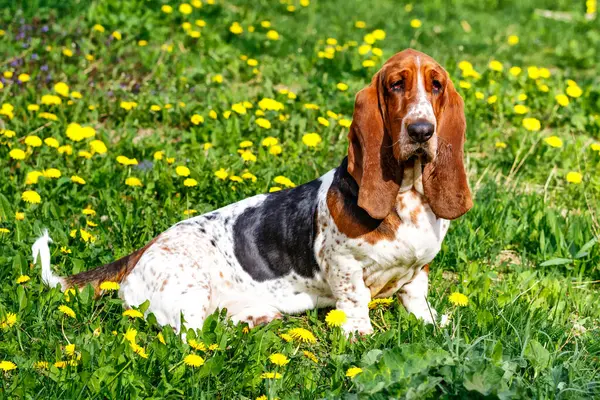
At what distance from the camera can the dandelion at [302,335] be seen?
402 centimetres

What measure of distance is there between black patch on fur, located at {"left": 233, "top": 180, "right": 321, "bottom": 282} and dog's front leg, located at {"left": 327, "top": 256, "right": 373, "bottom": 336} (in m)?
0.20

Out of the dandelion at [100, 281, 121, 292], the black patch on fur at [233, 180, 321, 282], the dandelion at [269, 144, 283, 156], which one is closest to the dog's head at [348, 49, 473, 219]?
the black patch on fur at [233, 180, 321, 282]

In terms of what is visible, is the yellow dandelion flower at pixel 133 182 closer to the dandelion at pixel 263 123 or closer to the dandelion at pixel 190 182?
the dandelion at pixel 190 182

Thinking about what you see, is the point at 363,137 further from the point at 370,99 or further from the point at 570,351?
the point at 570,351

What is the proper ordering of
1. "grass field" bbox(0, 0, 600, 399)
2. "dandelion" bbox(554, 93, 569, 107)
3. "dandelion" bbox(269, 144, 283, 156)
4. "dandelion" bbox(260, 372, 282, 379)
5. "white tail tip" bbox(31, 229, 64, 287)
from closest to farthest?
"dandelion" bbox(260, 372, 282, 379)
"grass field" bbox(0, 0, 600, 399)
"white tail tip" bbox(31, 229, 64, 287)
"dandelion" bbox(269, 144, 283, 156)
"dandelion" bbox(554, 93, 569, 107)

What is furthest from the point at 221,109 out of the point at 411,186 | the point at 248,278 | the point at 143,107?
the point at 411,186

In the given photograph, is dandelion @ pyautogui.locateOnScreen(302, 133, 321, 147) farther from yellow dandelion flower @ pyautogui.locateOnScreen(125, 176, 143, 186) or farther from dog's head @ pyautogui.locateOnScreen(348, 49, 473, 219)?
dog's head @ pyautogui.locateOnScreen(348, 49, 473, 219)

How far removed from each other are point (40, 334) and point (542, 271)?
10.3 ft

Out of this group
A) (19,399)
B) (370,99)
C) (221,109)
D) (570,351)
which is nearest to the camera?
(19,399)

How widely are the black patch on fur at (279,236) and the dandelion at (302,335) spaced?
1.67 feet

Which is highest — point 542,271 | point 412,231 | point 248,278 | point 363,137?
point 363,137

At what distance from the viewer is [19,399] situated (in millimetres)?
3482

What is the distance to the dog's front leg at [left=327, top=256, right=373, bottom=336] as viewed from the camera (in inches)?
177

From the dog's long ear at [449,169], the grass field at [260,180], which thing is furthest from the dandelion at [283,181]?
the dog's long ear at [449,169]
